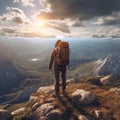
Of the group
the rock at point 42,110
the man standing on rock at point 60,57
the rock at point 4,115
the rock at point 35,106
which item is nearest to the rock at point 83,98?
the rock at point 42,110

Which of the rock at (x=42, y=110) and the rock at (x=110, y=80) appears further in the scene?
the rock at (x=110, y=80)

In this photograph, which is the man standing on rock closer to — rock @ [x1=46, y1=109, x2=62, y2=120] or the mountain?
the mountain

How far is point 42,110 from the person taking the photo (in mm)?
27594

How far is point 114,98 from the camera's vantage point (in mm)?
29594

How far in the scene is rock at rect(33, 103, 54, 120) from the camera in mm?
27219

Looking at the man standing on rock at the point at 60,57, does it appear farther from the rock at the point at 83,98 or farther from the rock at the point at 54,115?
the rock at the point at 54,115

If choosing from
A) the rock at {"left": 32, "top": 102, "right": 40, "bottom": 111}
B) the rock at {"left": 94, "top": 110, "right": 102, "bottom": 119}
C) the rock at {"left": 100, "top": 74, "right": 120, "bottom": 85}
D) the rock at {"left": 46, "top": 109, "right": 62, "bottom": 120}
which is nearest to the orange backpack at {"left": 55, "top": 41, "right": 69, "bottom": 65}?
the rock at {"left": 32, "top": 102, "right": 40, "bottom": 111}

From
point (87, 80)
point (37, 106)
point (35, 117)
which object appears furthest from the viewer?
point (87, 80)

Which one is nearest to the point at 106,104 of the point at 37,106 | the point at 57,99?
the point at 57,99

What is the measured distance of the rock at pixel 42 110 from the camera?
89.3 ft

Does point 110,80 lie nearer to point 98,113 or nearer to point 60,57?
point 60,57

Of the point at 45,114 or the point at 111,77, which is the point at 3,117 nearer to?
the point at 45,114

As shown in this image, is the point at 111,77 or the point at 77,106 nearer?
the point at 77,106

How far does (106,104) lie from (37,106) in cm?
812
